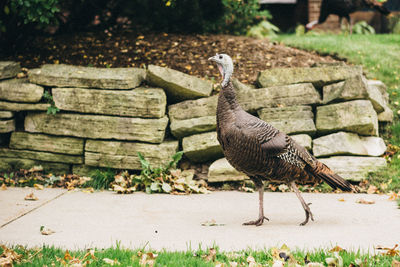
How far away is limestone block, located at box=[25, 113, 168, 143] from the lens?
643 cm

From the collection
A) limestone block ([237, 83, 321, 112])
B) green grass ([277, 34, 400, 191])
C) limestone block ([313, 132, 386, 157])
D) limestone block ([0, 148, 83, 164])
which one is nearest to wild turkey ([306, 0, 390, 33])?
green grass ([277, 34, 400, 191])

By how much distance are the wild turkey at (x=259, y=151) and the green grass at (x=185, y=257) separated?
1020 mm

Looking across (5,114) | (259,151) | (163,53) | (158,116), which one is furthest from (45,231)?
(163,53)

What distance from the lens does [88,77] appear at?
6590 millimetres

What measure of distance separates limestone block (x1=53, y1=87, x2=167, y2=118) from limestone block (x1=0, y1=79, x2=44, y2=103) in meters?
0.28

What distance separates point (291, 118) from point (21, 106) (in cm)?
423

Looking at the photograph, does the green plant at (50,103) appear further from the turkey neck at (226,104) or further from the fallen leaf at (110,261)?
the fallen leaf at (110,261)

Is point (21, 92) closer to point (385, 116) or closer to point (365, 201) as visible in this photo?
point (365, 201)

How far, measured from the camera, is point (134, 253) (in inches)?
136

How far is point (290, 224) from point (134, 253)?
1812 mm

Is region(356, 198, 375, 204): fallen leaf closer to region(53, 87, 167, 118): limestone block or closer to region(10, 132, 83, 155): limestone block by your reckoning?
region(53, 87, 167, 118): limestone block

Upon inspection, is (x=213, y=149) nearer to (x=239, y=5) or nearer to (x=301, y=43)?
(x=239, y=5)

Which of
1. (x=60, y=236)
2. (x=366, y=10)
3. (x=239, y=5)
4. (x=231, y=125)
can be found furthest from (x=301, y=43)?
(x=366, y=10)

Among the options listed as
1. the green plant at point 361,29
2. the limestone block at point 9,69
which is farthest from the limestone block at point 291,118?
the green plant at point 361,29
